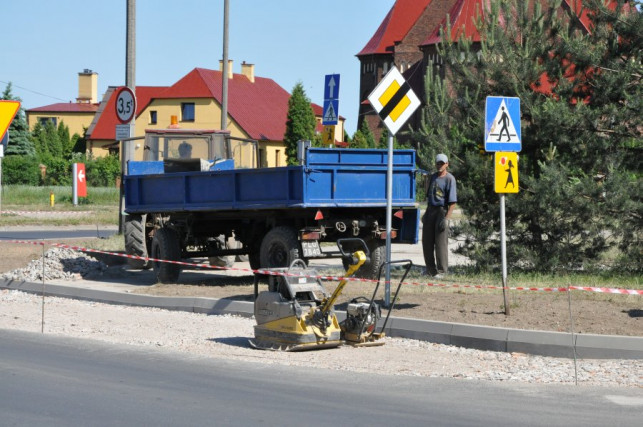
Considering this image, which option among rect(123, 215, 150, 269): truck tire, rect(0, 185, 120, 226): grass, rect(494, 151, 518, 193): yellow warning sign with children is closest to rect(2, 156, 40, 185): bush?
rect(0, 185, 120, 226): grass

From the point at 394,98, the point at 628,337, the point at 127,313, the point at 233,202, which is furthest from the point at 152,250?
the point at 628,337

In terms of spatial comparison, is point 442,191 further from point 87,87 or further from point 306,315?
point 87,87

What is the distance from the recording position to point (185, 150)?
20688 millimetres

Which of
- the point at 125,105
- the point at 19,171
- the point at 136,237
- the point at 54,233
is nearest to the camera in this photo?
the point at 136,237

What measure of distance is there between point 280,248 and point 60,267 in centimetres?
508

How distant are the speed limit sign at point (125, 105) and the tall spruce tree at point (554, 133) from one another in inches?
273

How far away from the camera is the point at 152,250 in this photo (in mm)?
18828

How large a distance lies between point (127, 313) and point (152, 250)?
383 cm

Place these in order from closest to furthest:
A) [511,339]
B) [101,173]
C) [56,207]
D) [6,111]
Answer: [511,339]
[6,111]
[56,207]
[101,173]

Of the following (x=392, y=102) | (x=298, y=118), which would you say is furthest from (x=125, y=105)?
(x=298, y=118)

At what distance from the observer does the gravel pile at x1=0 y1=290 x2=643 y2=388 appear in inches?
404

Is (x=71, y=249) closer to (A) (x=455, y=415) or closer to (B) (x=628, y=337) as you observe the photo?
(B) (x=628, y=337)

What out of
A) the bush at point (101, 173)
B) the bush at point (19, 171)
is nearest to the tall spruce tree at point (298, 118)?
the bush at point (101, 173)

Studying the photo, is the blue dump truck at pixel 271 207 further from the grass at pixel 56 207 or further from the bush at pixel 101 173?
the bush at pixel 101 173
